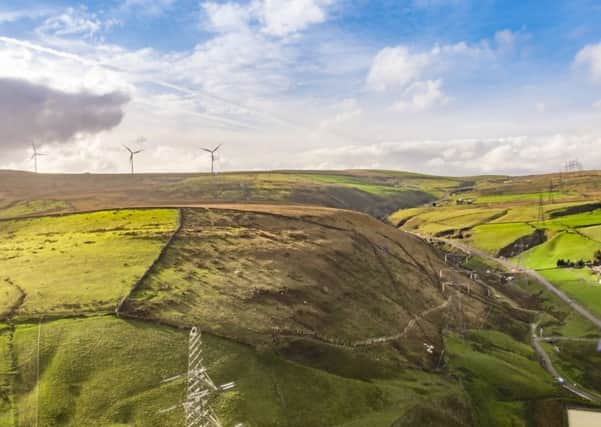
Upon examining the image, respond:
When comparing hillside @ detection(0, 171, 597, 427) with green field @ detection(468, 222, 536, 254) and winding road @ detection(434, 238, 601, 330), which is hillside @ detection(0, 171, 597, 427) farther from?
green field @ detection(468, 222, 536, 254)

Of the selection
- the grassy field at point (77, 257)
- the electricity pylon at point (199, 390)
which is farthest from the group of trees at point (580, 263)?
the electricity pylon at point (199, 390)

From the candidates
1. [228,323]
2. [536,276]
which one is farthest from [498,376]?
[536,276]

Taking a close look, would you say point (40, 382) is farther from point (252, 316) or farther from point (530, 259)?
point (530, 259)

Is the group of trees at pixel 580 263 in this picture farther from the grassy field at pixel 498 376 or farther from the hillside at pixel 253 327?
the grassy field at pixel 498 376

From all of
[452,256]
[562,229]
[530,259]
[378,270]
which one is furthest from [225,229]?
[562,229]

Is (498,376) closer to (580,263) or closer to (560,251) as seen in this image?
(580,263)

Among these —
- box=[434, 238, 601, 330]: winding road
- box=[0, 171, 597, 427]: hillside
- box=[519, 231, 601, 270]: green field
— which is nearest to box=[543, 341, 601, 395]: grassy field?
box=[0, 171, 597, 427]: hillside
